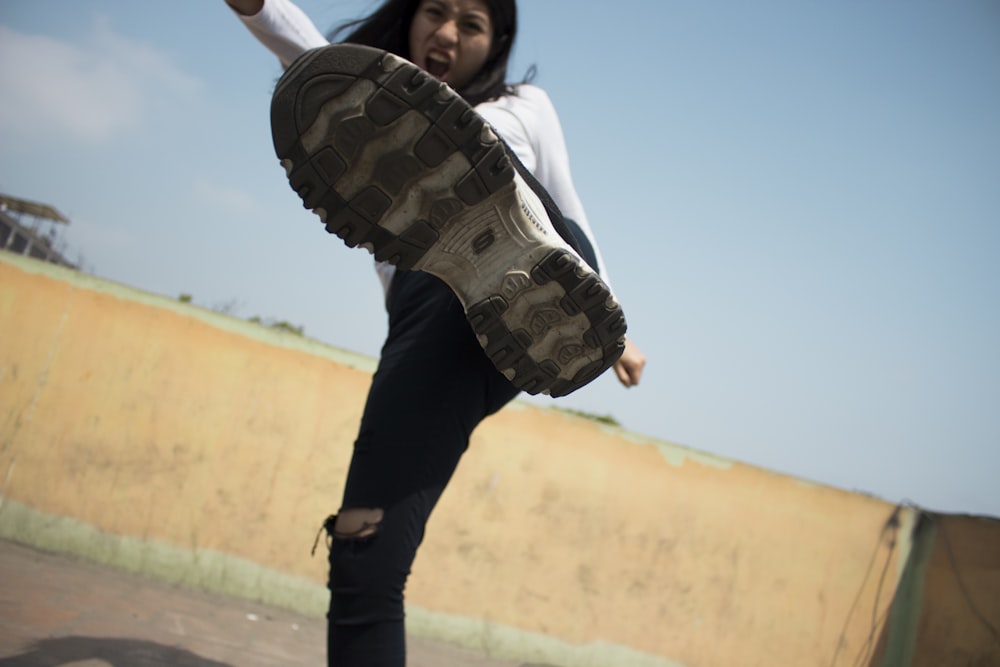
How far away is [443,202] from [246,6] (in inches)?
18.9

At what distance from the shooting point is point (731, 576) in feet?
12.6

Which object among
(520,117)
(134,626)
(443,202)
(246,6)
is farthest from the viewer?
(134,626)

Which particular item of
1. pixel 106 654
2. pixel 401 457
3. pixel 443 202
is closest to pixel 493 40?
pixel 443 202

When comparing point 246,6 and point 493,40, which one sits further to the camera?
point 493,40

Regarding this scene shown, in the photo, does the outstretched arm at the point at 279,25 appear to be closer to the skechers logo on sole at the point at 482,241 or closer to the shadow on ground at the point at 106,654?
the skechers logo on sole at the point at 482,241

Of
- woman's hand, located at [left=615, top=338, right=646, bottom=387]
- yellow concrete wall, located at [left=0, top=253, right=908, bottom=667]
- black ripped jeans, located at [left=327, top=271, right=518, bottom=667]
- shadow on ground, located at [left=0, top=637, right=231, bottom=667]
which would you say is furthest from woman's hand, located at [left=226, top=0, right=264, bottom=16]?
yellow concrete wall, located at [left=0, top=253, right=908, bottom=667]

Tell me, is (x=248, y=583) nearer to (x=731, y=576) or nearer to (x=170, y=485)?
(x=170, y=485)

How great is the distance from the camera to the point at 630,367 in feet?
4.74

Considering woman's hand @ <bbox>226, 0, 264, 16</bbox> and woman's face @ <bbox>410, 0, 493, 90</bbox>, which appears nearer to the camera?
woman's hand @ <bbox>226, 0, 264, 16</bbox>

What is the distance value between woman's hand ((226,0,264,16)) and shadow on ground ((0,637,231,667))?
127 cm

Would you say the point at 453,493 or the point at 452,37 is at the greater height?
the point at 452,37

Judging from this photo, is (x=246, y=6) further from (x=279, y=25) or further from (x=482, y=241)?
(x=482, y=241)

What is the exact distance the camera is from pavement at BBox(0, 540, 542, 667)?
5.49 feet

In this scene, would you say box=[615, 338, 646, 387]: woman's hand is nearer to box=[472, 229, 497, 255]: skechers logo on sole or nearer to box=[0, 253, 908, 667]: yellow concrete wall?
box=[472, 229, 497, 255]: skechers logo on sole
